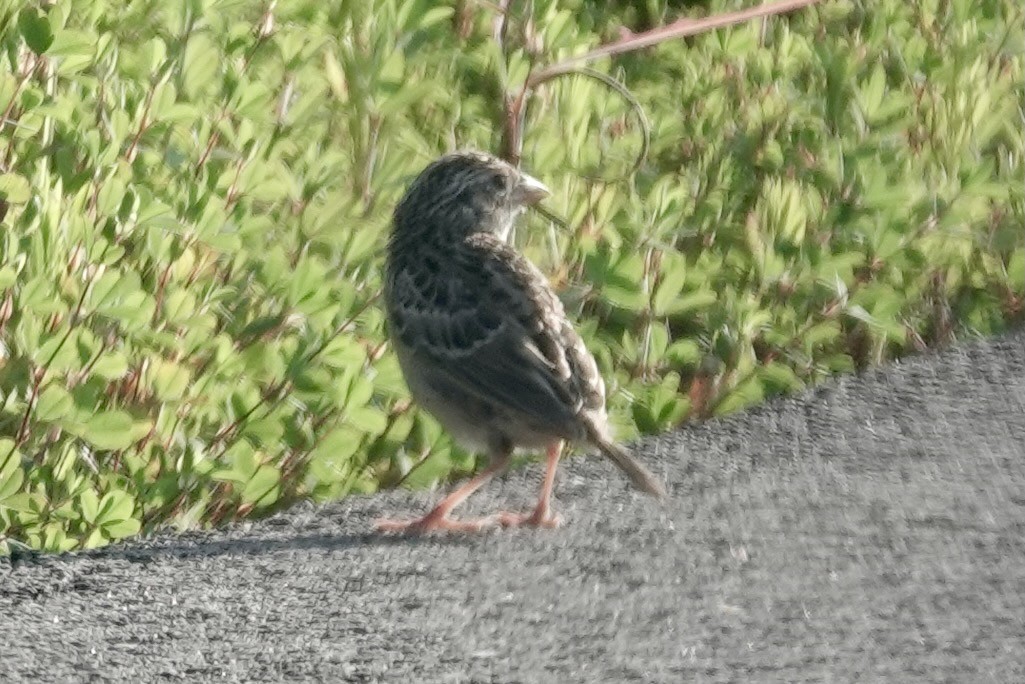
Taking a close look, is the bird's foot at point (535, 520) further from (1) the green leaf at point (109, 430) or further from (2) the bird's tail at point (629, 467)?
(1) the green leaf at point (109, 430)

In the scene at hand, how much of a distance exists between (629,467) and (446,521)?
533 mm

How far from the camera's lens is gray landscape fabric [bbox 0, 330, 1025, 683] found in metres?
4.82

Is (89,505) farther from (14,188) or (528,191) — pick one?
(528,191)

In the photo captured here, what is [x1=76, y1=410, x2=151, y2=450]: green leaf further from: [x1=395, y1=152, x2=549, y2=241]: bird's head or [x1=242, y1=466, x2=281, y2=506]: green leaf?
[x1=395, y1=152, x2=549, y2=241]: bird's head

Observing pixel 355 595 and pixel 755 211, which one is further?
pixel 755 211

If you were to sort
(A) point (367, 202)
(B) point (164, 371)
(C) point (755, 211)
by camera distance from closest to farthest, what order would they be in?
(B) point (164, 371), (A) point (367, 202), (C) point (755, 211)

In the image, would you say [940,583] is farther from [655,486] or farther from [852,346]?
[852,346]

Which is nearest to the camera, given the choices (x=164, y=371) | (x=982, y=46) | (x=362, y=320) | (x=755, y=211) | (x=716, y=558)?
(x=716, y=558)

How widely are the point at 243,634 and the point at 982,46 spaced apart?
17.8 feet

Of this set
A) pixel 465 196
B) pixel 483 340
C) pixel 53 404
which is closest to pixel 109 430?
pixel 53 404

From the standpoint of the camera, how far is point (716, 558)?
551cm

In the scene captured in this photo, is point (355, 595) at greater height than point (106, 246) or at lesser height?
lesser

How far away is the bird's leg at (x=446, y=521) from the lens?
586 cm

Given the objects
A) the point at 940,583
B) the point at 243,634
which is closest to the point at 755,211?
the point at 940,583
